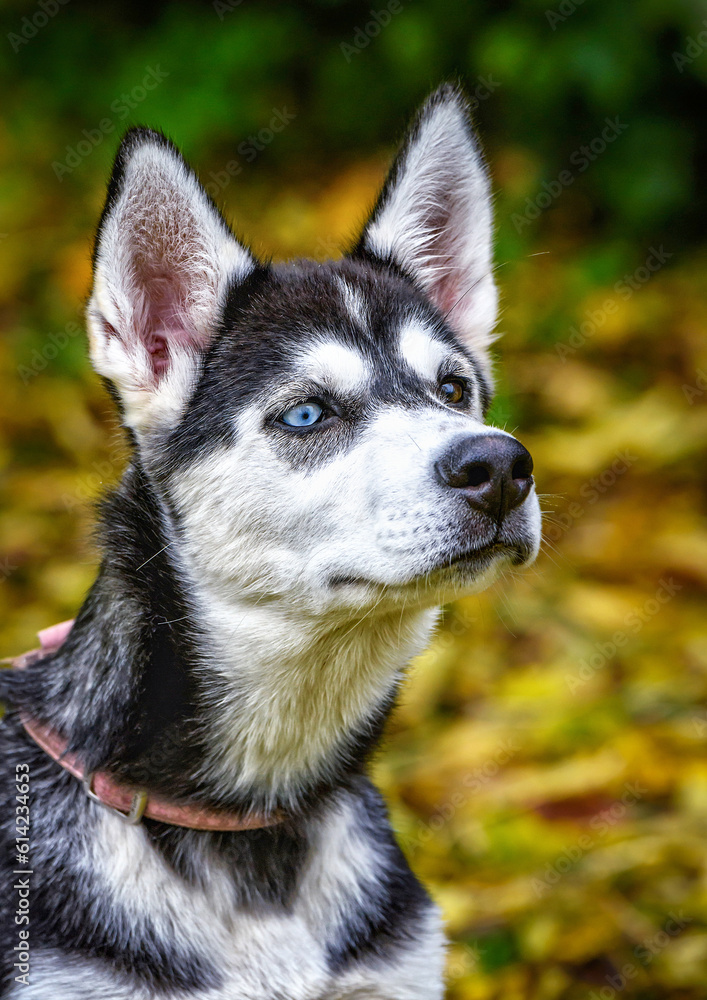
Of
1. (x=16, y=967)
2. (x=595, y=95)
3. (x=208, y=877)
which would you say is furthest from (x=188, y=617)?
(x=595, y=95)

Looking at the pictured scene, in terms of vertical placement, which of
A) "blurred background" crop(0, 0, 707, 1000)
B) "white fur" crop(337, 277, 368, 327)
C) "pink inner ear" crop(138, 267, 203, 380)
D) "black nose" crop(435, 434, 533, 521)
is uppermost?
"pink inner ear" crop(138, 267, 203, 380)

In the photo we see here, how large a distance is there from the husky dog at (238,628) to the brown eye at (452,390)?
0.16ft

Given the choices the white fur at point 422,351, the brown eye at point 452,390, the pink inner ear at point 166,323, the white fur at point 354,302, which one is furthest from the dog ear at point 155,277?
the brown eye at point 452,390

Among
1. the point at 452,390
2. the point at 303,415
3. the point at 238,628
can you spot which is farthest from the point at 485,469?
the point at 238,628

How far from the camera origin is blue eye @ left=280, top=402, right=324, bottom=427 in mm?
2920

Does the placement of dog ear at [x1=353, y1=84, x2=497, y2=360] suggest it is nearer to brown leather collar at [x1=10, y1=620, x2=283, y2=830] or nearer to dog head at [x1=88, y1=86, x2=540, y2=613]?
dog head at [x1=88, y1=86, x2=540, y2=613]

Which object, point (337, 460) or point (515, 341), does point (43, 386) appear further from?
point (337, 460)

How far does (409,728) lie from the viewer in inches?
203

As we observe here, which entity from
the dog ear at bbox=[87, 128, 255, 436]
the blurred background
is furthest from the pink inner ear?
the blurred background

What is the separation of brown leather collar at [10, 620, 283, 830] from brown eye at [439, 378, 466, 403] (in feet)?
4.33

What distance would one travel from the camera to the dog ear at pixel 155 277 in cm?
280

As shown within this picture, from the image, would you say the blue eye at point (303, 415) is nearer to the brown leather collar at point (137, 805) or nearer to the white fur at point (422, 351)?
the white fur at point (422, 351)

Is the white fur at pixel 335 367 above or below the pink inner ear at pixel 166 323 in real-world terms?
below

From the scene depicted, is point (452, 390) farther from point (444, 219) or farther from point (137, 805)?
point (137, 805)
